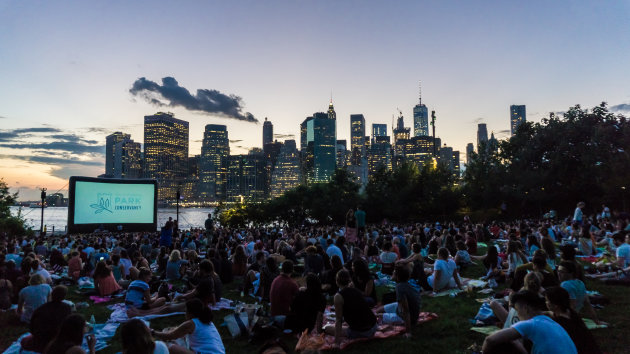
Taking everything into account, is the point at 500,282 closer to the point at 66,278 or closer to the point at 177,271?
the point at 177,271

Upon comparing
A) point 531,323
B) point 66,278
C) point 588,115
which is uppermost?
point 588,115

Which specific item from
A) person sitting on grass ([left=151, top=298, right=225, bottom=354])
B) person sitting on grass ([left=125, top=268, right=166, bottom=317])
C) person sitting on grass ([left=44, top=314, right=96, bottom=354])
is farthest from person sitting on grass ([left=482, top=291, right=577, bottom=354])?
person sitting on grass ([left=125, top=268, right=166, bottom=317])

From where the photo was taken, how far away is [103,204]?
32.2m

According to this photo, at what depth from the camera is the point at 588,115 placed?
119 ft

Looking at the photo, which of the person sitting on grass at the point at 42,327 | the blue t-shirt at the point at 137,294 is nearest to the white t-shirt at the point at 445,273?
the blue t-shirt at the point at 137,294

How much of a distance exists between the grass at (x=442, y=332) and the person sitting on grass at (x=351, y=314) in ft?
0.66

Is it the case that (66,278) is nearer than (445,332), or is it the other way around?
(445,332)

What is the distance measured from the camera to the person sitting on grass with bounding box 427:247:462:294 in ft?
29.8

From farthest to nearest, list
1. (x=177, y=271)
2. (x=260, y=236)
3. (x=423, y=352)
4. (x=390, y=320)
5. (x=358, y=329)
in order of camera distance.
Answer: (x=260, y=236), (x=177, y=271), (x=390, y=320), (x=358, y=329), (x=423, y=352)

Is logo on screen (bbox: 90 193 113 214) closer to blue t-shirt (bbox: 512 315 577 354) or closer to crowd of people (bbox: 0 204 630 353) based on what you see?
crowd of people (bbox: 0 204 630 353)

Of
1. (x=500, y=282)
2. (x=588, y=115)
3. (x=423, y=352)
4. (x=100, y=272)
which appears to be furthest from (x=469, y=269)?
(x=588, y=115)

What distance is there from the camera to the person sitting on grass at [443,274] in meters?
9.08

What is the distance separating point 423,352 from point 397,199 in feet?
125

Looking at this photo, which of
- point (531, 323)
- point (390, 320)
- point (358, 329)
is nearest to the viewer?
point (531, 323)
